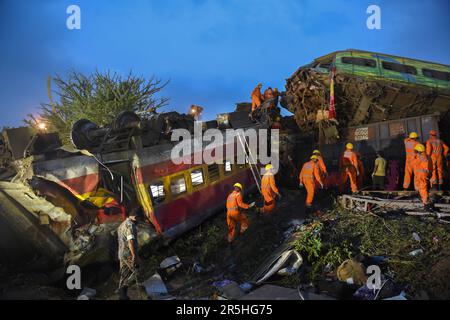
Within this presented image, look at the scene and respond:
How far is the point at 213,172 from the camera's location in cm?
816

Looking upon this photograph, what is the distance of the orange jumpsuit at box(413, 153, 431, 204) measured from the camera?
6.66 m

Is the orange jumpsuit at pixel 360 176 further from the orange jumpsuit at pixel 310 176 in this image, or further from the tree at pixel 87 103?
the tree at pixel 87 103

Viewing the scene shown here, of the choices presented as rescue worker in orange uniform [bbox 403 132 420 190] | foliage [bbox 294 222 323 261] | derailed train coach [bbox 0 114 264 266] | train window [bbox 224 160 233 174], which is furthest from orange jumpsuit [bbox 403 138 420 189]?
derailed train coach [bbox 0 114 264 266]

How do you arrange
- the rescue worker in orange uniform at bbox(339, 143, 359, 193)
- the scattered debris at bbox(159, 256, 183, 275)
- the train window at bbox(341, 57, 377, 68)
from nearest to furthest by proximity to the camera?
the scattered debris at bbox(159, 256, 183, 275)
the rescue worker in orange uniform at bbox(339, 143, 359, 193)
the train window at bbox(341, 57, 377, 68)

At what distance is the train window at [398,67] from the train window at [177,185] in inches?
305

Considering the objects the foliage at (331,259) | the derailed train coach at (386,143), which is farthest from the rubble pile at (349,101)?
the foliage at (331,259)

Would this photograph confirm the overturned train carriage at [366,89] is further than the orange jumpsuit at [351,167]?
Yes

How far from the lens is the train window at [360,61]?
32.2 ft

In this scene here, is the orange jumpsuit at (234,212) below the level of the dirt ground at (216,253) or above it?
above

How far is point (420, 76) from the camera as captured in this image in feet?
30.8

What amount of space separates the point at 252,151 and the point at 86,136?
5.24 meters

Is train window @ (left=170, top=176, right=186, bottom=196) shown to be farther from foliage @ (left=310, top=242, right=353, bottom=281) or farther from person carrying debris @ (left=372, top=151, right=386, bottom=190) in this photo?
person carrying debris @ (left=372, top=151, right=386, bottom=190)
